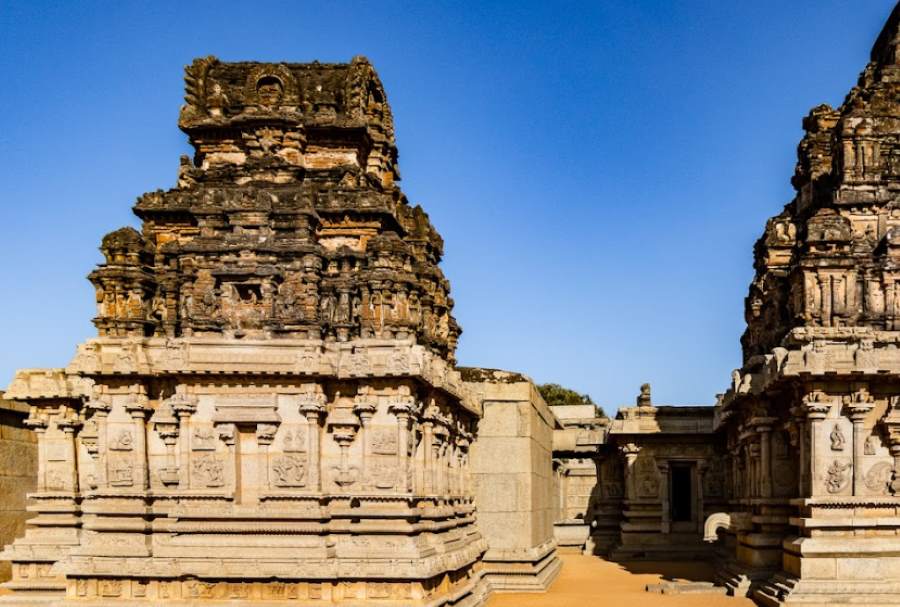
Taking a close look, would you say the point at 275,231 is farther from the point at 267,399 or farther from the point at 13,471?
the point at 13,471

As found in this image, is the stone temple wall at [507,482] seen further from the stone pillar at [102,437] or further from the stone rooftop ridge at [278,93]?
the stone pillar at [102,437]

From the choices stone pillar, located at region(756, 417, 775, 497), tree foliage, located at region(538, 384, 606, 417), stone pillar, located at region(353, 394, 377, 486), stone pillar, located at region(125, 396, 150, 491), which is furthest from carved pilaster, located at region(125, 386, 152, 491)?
tree foliage, located at region(538, 384, 606, 417)

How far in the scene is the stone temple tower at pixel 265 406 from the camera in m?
15.9

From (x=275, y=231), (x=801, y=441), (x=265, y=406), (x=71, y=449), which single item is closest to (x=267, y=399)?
(x=265, y=406)

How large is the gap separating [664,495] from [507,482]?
1282 cm

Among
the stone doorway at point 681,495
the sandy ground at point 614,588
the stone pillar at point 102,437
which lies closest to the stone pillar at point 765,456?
the sandy ground at point 614,588

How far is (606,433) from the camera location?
34625 millimetres

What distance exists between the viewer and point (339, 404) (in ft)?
54.3

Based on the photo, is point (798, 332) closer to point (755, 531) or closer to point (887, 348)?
point (887, 348)

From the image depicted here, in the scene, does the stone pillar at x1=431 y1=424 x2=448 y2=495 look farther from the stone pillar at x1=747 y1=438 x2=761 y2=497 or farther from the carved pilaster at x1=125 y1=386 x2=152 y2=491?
the stone pillar at x1=747 y1=438 x2=761 y2=497

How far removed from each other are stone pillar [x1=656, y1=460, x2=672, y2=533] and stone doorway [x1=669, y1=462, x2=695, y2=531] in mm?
247

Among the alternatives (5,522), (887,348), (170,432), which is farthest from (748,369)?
(5,522)

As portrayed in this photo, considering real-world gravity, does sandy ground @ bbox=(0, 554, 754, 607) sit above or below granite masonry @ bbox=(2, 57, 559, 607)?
below

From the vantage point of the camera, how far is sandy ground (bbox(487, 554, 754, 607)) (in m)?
20.9
